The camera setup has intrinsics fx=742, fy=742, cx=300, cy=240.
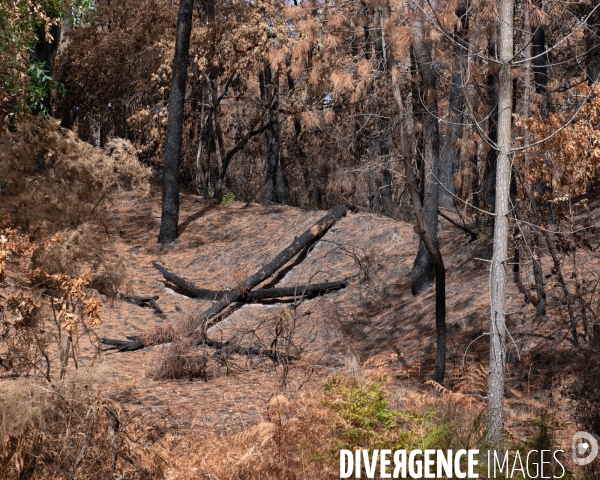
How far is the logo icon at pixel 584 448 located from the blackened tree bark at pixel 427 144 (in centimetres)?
286

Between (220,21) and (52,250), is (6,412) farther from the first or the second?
(220,21)

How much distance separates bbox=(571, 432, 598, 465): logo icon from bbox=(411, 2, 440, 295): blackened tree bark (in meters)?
2.86

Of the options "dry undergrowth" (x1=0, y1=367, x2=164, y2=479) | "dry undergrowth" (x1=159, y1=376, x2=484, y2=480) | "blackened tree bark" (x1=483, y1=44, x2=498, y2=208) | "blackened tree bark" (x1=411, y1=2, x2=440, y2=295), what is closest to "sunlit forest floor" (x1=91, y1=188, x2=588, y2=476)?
"dry undergrowth" (x1=159, y1=376, x2=484, y2=480)

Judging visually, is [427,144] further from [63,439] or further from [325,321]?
[63,439]

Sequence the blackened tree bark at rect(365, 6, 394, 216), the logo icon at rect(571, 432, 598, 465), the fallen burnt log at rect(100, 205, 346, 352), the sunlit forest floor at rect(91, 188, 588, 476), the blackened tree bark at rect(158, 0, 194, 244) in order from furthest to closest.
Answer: the blackened tree bark at rect(158, 0, 194, 244) → the fallen burnt log at rect(100, 205, 346, 352) → the blackened tree bark at rect(365, 6, 394, 216) → the sunlit forest floor at rect(91, 188, 588, 476) → the logo icon at rect(571, 432, 598, 465)

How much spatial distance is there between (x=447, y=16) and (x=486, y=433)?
4820 mm

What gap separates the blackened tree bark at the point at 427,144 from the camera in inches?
351

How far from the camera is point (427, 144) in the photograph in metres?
9.98

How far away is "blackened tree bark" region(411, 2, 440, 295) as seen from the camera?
8906 millimetres

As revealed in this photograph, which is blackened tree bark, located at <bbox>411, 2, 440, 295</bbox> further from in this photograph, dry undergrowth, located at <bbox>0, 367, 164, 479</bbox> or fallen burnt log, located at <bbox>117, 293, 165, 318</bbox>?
fallen burnt log, located at <bbox>117, 293, 165, 318</bbox>

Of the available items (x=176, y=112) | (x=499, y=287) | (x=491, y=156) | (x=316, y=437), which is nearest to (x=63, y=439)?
(x=316, y=437)

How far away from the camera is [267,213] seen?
1755 centimetres

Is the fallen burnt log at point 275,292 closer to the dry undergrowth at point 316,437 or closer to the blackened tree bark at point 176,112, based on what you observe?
the blackened tree bark at point 176,112

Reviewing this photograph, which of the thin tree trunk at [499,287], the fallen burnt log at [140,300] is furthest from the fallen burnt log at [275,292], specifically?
the thin tree trunk at [499,287]
